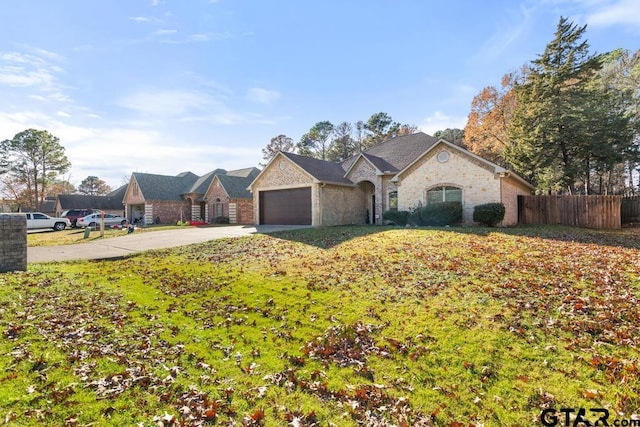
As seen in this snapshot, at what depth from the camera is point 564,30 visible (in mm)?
24500

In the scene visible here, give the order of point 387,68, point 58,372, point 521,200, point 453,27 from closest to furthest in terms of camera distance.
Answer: point 58,372
point 453,27
point 387,68
point 521,200

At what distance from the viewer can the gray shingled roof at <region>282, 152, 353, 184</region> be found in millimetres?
22719

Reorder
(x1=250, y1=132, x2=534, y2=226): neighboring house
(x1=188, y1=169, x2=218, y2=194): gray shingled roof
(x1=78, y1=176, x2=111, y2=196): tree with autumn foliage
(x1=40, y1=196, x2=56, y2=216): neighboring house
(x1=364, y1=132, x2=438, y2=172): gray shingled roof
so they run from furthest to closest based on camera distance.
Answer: (x1=78, y1=176, x2=111, y2=196): tree with autumn foliage
(x1=40, y1=196, x2=56, y2=216): neighboring house
(x1=188, y1=169, x2=218, y2=194): gray shingled roof
(x1=364, y1=132, x2=438, y2=172): gray shingled roof
(x1=250, y1=132, x2=534, y2=226): neighboring house

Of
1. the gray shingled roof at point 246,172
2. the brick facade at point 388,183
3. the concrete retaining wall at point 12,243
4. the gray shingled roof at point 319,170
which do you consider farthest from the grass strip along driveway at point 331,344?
the gray shingled roof at point 246,172

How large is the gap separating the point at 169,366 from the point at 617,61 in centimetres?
4285

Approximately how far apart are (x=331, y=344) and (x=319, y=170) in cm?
1966

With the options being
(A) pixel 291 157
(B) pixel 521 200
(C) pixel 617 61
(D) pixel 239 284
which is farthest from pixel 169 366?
(C) pixel 617 61

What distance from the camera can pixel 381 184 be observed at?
23.7 m

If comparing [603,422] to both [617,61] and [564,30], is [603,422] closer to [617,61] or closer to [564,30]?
[564,30]

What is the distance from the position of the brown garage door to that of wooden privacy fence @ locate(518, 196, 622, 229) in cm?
1380

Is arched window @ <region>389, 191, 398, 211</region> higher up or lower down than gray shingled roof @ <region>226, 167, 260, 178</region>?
lower down

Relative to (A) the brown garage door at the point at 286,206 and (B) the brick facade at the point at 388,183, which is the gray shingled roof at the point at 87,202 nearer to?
(B) the brick facade at the point at 388,183

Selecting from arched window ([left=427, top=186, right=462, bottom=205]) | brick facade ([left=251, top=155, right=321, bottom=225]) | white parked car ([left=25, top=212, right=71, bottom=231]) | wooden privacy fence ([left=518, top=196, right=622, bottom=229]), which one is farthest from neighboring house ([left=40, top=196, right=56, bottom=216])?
wooden privacy fence ([left=518, top=196, right=622, bottom=229])

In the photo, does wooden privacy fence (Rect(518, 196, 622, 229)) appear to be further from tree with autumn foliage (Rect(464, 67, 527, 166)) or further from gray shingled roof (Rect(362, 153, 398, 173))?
tree with autumn foliage (Rect(464, 67, 527, 166))
